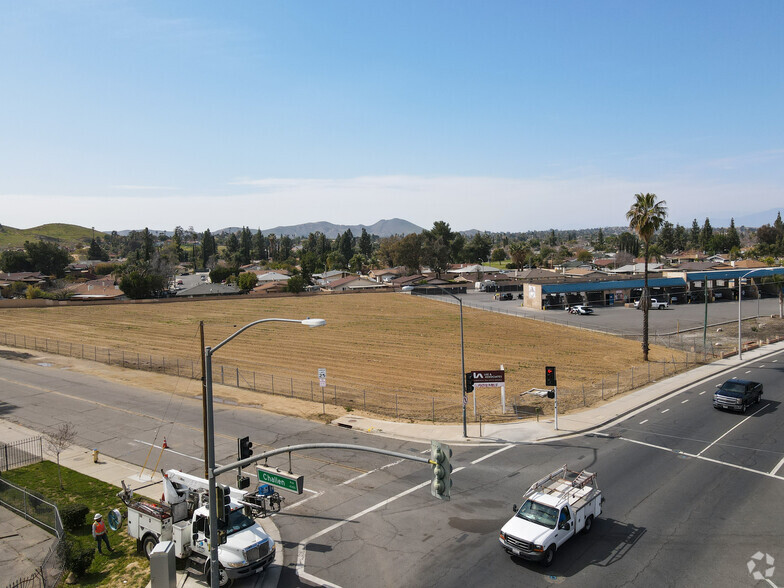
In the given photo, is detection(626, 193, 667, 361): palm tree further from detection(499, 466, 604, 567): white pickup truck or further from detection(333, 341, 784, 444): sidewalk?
detection(499, 466, 604, 567): white pickup truck

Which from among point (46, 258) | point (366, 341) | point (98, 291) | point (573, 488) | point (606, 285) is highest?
point (46, 258)

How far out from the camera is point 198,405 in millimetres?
35344

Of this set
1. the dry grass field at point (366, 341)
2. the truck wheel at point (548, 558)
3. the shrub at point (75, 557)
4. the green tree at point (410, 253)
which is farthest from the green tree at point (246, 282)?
the truck wheel at point (548, 558)

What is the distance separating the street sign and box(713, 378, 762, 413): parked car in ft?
84.0

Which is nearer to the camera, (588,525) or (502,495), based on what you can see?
(588,525)

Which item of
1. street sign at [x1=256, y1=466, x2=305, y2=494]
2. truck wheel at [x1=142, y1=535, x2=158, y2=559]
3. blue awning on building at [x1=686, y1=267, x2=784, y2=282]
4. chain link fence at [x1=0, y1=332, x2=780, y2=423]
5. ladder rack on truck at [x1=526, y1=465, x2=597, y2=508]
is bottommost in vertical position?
chain link fence at [x1=0, y1=332, x2=780, y2=423]

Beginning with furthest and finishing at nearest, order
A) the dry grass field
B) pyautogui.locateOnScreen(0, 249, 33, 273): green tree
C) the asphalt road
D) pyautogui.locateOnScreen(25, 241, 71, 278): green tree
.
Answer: pyautogui.locateOnScreen(25, 241, 71, 278): green tree < pyautogui.locateOnScreen(0, 249, 33, 273): green tree < the dry grass field < the asphalt road

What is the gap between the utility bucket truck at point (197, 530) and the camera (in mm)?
14641

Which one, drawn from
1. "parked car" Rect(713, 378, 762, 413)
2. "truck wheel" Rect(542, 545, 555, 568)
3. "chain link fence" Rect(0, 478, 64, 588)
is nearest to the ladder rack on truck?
"truck wheel" Rect(542, 545, 555, 568)

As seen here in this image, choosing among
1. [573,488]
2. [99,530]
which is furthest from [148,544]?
[573,488]

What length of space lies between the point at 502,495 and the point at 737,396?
18.5 meters

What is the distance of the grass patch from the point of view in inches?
611

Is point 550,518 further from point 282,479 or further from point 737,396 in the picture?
point 737,396

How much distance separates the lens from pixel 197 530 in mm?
15539
